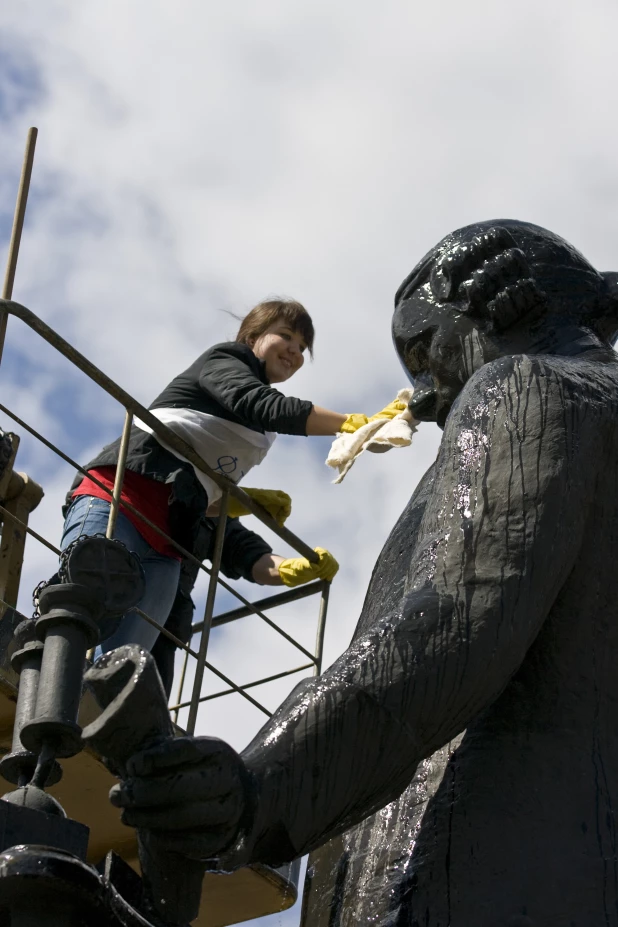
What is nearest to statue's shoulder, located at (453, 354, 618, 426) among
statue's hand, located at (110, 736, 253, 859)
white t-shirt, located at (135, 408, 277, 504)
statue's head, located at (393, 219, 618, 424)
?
statue's head, located at (393, 219, 618, 424)

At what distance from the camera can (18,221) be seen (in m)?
5.78

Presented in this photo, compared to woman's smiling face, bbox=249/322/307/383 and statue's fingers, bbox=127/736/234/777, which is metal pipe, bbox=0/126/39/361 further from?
statue's fingers, bbox=127/736/234/777

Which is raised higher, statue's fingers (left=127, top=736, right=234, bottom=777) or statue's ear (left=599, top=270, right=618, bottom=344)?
statue's ear (left=599, top=270, right=618, bottom=344)

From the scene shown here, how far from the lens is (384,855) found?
2.22 metres

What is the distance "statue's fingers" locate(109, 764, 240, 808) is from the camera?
69.8 inches

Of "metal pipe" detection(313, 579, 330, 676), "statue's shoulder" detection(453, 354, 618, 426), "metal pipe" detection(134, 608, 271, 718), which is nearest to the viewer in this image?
"statue's shoulder" detection(453, 354, 618, 426)

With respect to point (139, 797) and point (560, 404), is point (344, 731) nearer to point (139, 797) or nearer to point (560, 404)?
point (139, 797)

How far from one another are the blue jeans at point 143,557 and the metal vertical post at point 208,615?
15 cm

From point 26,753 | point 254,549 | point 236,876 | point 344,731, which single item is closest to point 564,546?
point 344,731

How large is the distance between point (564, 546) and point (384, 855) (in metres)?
0.48

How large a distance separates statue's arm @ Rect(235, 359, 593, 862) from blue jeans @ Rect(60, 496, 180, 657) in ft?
11.5

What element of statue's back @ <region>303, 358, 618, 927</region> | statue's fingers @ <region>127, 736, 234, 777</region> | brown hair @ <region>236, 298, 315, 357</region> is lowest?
statue's fingers @ <region>127, 736, 234, 777</region>

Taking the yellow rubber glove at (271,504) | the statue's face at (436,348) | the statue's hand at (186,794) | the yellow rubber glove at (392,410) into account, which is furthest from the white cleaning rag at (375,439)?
the statue's hand at (186,794)

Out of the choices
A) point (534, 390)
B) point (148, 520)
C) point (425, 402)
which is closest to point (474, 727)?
point (534, 390)
